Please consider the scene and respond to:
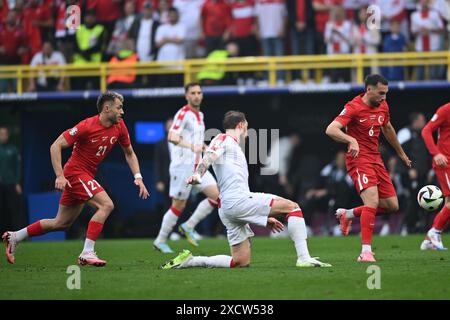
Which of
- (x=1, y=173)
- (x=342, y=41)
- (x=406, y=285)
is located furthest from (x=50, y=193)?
(x=406, y=285)

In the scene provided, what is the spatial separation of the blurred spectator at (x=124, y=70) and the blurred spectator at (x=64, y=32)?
1.15 meters

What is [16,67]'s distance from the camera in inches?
855

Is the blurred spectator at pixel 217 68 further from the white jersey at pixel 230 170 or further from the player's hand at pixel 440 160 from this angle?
the white jersey at pixel 230 170

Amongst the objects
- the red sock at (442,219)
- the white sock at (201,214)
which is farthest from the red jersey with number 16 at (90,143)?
the red sock at (442,219)

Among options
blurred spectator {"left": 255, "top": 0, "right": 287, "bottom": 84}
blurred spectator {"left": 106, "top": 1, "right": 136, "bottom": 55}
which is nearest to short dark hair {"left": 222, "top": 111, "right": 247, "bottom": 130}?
blurred spectator {"left": 255, "top": 0, "right": 287, "bottom": 84}

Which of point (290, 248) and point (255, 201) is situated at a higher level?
point (255, 201)

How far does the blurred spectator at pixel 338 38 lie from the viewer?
2011cm

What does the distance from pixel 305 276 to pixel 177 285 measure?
4.41 ft

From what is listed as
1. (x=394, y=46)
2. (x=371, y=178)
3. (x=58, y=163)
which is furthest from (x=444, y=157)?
(x=394, y=46)

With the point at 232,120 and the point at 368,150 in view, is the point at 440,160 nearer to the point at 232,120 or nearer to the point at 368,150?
the point at 368,150

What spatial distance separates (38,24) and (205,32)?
3.96 metres

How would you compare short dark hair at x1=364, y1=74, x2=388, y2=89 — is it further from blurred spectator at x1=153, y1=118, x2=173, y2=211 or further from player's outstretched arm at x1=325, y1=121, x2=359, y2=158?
blurred spectator at x1=153, y1=118, x2=173, y2=211

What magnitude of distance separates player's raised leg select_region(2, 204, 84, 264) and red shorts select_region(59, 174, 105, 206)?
118 mm
